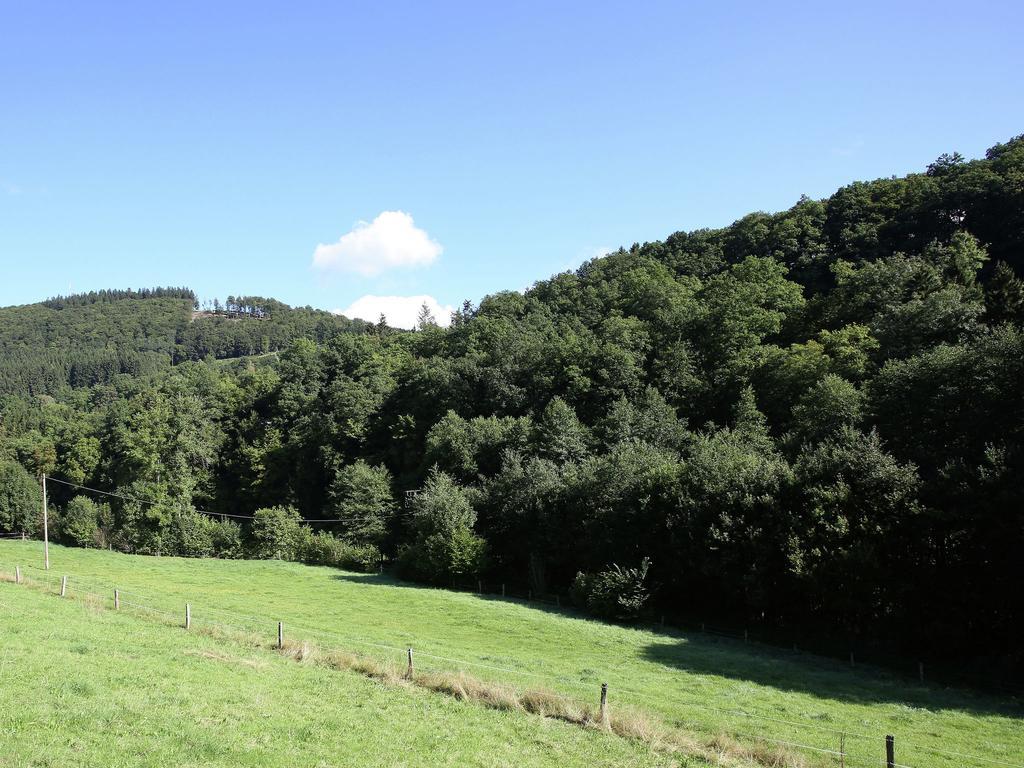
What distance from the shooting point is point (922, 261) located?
232 ft

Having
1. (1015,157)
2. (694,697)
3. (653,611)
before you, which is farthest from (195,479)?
(1015,157)

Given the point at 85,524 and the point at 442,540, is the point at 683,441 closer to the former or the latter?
the point at 442,540

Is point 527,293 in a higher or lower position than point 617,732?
higher

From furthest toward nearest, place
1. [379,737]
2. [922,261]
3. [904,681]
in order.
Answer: [922,261], [904,681], [379,737]

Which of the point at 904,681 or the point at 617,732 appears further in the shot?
the point at 904,681

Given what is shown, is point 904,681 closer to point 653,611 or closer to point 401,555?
point 653,611

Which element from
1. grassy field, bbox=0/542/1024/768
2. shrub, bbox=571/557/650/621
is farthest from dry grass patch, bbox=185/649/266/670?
shrub, bbox=571/557/650/621

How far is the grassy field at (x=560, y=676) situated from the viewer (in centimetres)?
1589

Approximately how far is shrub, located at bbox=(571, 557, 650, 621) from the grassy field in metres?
1.79

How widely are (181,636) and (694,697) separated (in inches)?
718

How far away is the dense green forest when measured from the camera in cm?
3356

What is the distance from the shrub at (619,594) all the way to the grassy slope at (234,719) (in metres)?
23.0

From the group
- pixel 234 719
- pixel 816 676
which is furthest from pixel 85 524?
pixel 816 676

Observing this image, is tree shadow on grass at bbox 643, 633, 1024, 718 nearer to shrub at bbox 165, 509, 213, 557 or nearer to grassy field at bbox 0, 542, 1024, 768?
grassy field at bbox 0, 542, 1024, 768
